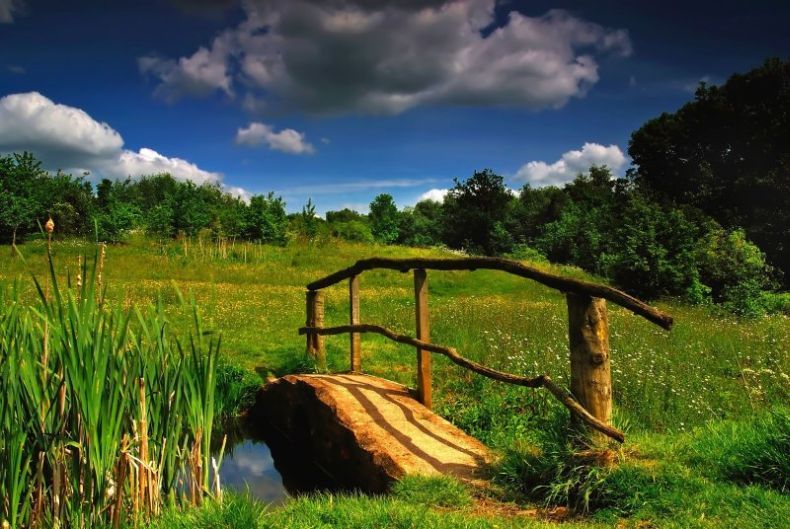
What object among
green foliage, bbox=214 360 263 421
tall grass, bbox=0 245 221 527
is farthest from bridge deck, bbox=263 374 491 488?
tall grass, bbox=0 245 221 527

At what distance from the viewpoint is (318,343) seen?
9836 mm

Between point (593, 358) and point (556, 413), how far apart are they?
73 centimetres

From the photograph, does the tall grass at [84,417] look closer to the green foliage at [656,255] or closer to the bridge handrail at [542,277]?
the bridge handrail at [542,277]

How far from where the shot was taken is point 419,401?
697 cm

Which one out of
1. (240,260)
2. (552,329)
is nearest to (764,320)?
(552,329)

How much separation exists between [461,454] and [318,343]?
477cm

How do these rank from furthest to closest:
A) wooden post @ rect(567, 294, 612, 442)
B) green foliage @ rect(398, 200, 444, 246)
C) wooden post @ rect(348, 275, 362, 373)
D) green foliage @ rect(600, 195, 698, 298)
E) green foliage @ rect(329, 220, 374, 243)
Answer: green foliage @ rect(398, 200, 444, 246), green foliage @ rect(329, 220, 374, 243), green foliage @ rect(600, 195, 698, 298), wooden post @ rect(348, 275, 362, 373), wooden post @ rect(567, 294, 612, 442)

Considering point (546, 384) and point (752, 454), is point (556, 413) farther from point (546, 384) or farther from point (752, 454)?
point (752, 454)

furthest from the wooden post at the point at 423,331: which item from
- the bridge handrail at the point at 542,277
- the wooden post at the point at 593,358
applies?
the wooden post at the point at 593,358

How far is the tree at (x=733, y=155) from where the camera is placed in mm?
35000

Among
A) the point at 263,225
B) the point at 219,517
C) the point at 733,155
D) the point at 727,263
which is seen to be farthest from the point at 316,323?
the point at 733,155

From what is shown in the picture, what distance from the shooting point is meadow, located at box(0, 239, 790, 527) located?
4027 millimetres

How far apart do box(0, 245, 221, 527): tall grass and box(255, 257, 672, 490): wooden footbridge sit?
1911 mm

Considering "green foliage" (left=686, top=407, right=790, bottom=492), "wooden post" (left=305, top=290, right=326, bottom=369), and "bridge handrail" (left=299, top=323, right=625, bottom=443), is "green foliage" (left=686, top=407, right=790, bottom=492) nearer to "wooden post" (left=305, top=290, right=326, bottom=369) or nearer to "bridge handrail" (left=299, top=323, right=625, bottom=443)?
"bridge handrail" (left=299, top=323, right=625, bottom=443)
